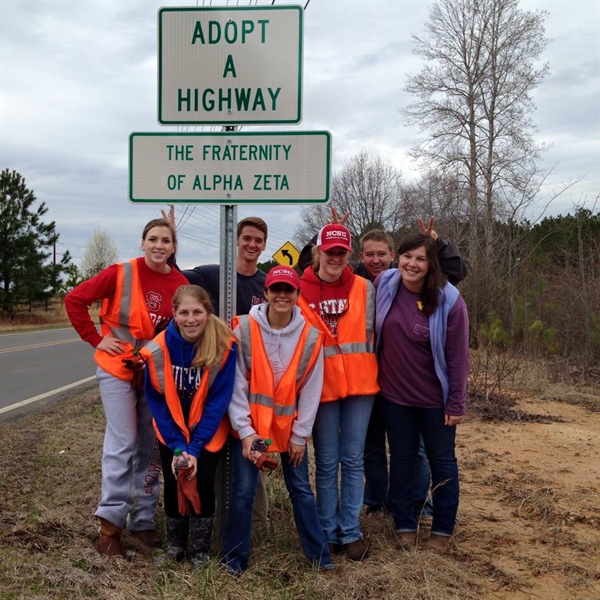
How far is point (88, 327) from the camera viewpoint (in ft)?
13.0

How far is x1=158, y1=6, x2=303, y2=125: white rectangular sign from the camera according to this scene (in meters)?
3.73

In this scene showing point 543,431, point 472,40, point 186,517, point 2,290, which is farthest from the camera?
point 2,290

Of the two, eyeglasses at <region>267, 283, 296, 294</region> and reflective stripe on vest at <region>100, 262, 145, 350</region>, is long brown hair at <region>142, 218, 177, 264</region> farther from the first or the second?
eyeglasses at <region>267, 283, 296, 294</region>

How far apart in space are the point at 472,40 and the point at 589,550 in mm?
28301

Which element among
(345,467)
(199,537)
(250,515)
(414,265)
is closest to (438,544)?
(345,467)

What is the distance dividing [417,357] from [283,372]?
860 millimetres

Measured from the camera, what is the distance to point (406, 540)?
4.07 meters

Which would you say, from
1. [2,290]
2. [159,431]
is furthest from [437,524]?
[2,290]

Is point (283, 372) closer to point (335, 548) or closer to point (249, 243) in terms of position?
point (249, 243)

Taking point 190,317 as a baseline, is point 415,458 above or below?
below

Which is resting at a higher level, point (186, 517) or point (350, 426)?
point (350, 426)

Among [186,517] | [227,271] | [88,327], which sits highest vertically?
[227,271]

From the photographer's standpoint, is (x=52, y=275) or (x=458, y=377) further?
(x=52, y=275)

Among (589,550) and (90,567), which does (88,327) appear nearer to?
(90,567)
